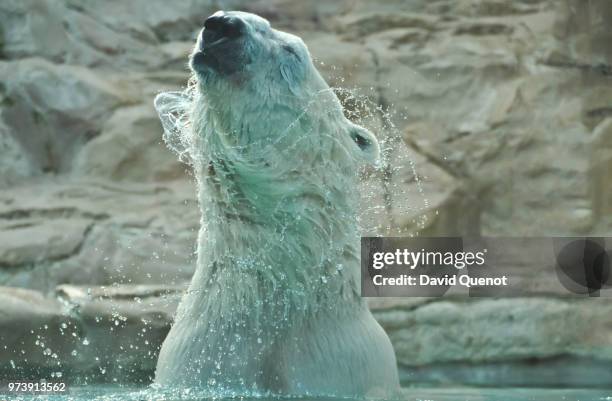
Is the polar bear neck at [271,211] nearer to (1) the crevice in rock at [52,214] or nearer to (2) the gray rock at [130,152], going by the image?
(1) the crevice in rock at [52,214]

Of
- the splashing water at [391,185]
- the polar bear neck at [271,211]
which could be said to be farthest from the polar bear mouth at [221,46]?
the splashing water at [391,185]

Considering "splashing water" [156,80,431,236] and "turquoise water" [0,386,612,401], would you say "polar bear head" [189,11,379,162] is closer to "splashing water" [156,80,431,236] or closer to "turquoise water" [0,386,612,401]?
"turquoise water" [0,386,612,401]

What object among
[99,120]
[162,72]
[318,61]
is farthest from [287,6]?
[99,120]

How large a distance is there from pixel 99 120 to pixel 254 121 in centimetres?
311

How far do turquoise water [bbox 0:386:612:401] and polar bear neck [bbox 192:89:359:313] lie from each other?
1.11 feet

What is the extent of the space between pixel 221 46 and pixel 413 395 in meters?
1.79

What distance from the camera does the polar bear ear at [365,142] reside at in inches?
121

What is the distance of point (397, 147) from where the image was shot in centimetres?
568

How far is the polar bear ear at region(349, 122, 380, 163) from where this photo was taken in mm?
3084

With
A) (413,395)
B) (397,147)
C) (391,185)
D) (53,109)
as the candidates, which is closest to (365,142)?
(413,395)

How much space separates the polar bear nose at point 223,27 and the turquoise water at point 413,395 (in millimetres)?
992

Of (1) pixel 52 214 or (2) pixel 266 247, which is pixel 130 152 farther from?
(2) pixel 266 247

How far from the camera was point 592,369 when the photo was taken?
496 cm

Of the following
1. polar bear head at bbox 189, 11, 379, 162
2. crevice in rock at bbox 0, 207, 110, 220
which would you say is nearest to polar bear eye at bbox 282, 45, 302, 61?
polar bear head at bbox 189, 11, 379, 162
